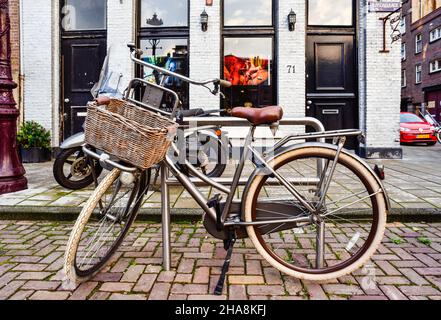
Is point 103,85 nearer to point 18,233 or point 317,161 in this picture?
point 18,233

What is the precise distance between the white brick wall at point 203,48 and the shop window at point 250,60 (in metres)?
0.35

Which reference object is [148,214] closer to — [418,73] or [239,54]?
[239,54]

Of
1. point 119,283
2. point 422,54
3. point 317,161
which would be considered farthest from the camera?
point 422,54

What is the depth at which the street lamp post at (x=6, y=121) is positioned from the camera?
17.0 ft

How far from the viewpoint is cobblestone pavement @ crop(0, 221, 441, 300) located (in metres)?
2.54

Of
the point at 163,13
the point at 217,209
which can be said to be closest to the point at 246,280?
the point at 217,209

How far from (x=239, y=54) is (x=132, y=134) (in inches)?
289

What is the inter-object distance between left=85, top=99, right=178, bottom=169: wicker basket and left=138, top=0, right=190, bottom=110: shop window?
6700 millimetres

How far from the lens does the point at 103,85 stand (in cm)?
462

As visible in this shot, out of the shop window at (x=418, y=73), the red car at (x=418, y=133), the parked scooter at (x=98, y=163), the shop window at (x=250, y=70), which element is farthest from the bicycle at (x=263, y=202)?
the shop window at (x=418, y=73)

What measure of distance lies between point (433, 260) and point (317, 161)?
1.23 metres

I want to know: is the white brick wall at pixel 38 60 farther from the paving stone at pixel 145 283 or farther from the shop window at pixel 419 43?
the shop window at pixel 419 43

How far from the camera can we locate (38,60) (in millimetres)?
9070
